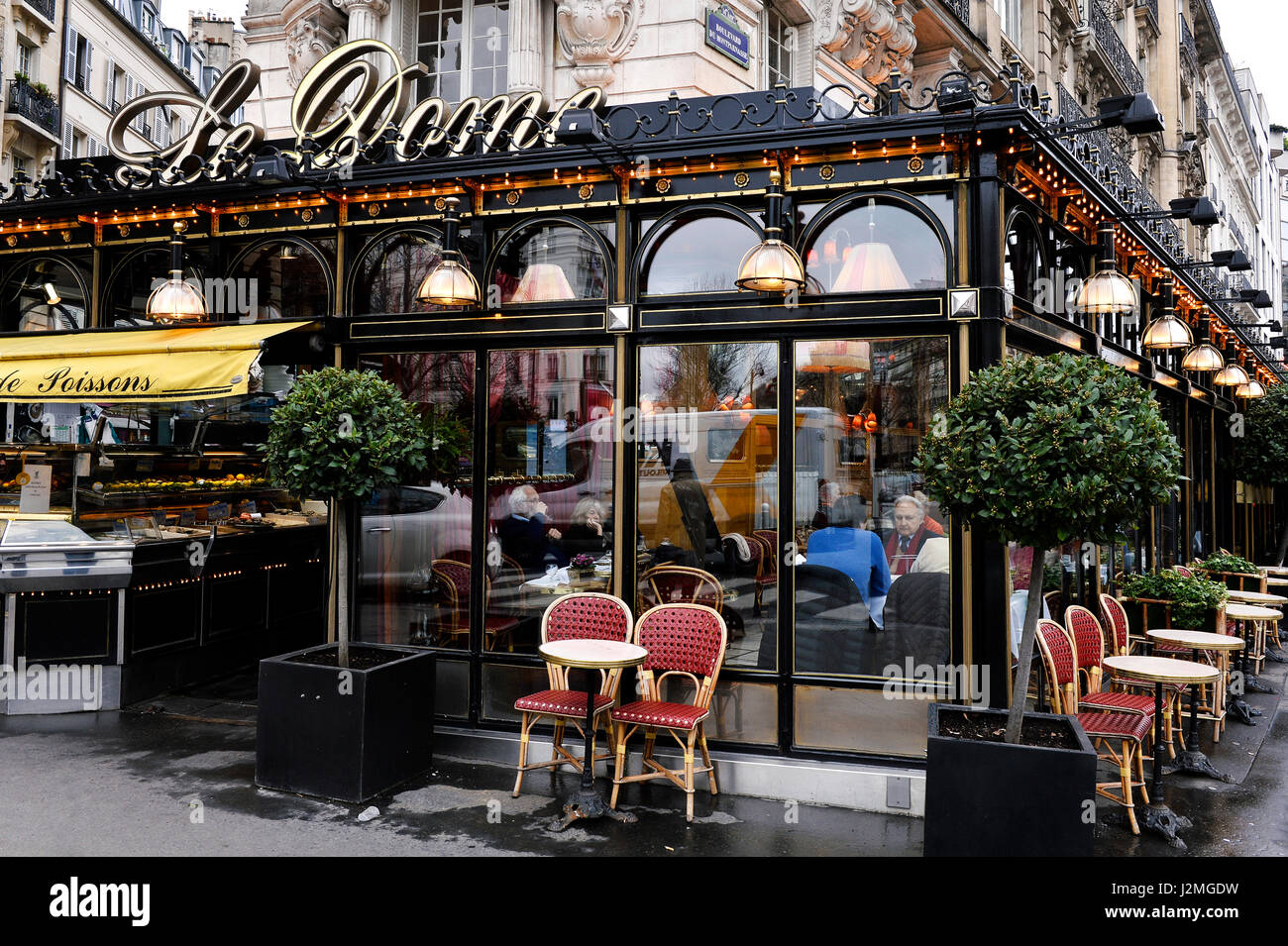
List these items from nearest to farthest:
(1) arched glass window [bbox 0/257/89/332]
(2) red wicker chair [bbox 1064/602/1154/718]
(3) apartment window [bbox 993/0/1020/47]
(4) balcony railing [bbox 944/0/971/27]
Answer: (2) red wicker chair [bbox 1064/602/1154/718]
(1) arched glass window [bbox 0/257/89/332]
(4) balcony railing [bbox 944/0/971/27]
(3) apartment window [bbox 993/0/1020/47]

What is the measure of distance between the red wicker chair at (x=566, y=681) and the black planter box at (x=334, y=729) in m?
0.84

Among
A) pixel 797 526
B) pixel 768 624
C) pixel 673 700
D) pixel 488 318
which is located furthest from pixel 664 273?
pixel 673 700

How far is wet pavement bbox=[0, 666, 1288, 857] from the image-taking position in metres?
5.50

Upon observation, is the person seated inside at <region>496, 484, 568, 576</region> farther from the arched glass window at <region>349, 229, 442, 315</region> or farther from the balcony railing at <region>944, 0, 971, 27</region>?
the balcony railing at <region>944, 0, 971, 27</region>

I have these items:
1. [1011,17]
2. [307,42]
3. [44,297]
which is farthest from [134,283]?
[1011,17]

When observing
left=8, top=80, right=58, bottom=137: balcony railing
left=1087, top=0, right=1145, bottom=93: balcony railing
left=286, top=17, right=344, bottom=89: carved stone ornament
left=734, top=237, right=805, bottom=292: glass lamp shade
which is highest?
left=1087, top=0, right=1145, bottom=93: balcony railing

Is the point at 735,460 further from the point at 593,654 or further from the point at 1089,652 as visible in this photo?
the point at 1089,652

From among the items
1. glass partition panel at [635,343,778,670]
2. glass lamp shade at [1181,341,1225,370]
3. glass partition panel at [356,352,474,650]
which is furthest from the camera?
glass lamp shade at [1181,341,1225,370]

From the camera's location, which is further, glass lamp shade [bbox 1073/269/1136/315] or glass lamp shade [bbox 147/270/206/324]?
glass lamp shade [bbox 147/270/206/324]

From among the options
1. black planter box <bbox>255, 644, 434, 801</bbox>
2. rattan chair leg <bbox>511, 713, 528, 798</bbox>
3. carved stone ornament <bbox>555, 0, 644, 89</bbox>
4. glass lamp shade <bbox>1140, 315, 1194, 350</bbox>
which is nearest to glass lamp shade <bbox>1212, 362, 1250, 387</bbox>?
glass lamp shade <bbox>1140, 315, 1194, 350</bbox>

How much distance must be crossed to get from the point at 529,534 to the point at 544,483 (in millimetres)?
434

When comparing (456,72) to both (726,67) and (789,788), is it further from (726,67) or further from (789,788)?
(789,788)

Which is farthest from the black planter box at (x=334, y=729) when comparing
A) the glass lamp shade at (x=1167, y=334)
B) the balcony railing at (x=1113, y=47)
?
the balcony railing at (x=1113, y=47)

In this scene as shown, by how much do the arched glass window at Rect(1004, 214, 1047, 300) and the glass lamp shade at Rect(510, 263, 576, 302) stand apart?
3.38 metres
